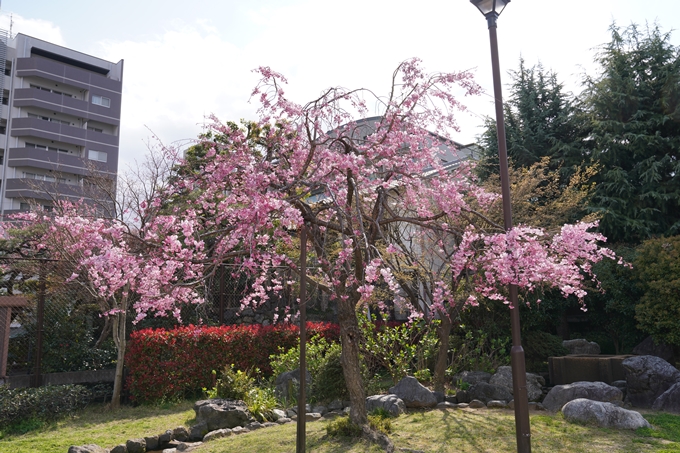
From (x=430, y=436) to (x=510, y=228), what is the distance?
9.79ft

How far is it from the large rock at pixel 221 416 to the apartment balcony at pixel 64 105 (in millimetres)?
37505

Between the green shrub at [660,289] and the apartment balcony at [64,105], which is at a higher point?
the apartment balcony at [64,105]

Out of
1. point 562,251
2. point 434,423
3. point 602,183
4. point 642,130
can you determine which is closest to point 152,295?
point 434,423

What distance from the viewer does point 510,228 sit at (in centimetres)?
587

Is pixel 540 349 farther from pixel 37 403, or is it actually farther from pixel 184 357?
pixel 37 403

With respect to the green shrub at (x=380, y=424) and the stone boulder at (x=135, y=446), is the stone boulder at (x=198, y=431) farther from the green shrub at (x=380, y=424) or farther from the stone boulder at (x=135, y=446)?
the green shrub at (x=380, y=424)

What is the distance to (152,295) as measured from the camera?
19.9ft

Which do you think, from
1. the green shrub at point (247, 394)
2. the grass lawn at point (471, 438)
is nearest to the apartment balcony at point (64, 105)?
the green shrub at point (247, 394)

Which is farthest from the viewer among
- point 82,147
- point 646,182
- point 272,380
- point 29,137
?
point 82,147

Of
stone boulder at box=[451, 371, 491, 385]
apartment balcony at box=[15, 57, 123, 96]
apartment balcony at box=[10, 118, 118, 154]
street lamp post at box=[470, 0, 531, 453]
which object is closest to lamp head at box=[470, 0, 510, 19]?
street lamp post at box=[470, 0, 531, 453]

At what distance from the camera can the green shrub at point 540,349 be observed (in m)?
12.1

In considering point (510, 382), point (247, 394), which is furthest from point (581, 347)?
point (247, 394)

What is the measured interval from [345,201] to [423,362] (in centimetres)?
506

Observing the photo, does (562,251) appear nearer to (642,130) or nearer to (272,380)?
(272,380)
